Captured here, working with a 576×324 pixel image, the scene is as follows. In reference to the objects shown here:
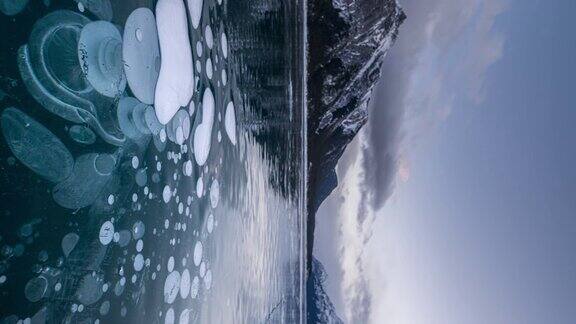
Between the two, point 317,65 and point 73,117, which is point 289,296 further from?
point 317,65

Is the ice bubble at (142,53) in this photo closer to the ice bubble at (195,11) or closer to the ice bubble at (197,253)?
the ice bubble at (195,11)

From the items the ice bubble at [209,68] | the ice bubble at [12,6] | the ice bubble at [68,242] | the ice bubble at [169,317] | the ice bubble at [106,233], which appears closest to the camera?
the ice bubble at [12,6]

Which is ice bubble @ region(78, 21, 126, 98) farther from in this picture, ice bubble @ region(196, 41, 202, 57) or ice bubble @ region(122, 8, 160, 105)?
ice bubble @ region(196, 41, 202, 57)

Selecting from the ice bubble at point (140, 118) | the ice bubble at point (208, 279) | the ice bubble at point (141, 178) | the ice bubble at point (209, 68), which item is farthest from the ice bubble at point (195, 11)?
the ice bubble at point (208, 279)

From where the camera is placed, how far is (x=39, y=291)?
3.56 feet

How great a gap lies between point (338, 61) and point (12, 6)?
1484 cm

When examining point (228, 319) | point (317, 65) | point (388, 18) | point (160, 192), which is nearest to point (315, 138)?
point (317, 65)

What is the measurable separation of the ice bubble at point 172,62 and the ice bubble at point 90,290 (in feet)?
2.39

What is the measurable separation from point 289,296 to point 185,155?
4982mm

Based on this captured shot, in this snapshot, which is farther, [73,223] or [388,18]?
[388,18]

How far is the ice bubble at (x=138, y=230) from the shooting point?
5.34ft

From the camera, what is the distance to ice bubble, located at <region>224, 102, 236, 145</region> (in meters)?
3.13

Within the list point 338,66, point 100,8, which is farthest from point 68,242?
point 338,66

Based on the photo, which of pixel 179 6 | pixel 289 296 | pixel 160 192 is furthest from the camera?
pixel 289 296
